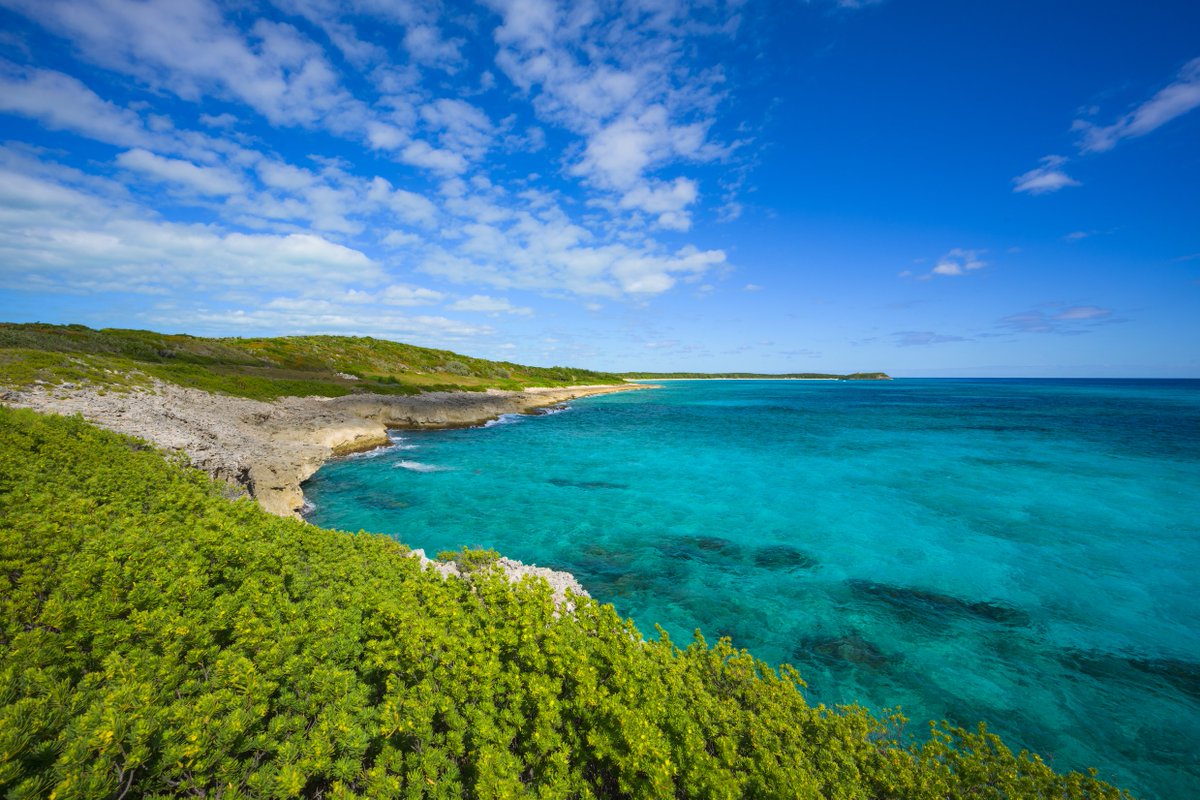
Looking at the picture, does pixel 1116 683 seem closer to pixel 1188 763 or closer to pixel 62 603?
pixel 1188 763

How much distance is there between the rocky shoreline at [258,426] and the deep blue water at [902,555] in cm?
275

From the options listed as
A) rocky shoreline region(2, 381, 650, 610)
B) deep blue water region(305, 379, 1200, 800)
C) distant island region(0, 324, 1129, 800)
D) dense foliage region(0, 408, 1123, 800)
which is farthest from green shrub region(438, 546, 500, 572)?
deep blue water region(305, 379, 1200, 800)

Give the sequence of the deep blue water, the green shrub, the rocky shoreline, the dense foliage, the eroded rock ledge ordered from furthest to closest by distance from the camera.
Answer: the eroded rock ledge → the rocky shoreline → the deep blue water → the green shrub → the dense foliage

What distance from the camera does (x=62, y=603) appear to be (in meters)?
6.81

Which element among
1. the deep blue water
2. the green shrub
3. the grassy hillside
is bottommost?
Result: the deep blue water

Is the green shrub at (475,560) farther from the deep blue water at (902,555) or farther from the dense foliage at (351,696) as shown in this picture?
the deep blue water at (902,555)

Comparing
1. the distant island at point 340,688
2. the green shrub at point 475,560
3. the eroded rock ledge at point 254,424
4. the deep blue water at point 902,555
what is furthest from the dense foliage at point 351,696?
the eroded rock ledge at point 254,424

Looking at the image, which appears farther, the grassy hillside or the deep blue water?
the grassy hillside

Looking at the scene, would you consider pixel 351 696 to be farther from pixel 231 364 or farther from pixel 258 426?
pixel 231 364

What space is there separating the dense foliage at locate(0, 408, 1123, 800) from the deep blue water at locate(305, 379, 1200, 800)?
A: 758 centimetres

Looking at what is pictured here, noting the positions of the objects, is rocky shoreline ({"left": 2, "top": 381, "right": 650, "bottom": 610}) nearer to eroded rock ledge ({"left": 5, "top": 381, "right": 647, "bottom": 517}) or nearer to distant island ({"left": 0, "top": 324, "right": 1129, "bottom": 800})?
eroded rock ledge ({"left": 5, "top": 381, "right": 647, "bottom": 517})

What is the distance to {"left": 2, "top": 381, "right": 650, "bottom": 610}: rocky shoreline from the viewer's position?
23062 millimetres

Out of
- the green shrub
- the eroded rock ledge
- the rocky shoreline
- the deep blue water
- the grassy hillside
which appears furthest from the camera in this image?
the grassy hillside

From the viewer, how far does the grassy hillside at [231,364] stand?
1455 inches
